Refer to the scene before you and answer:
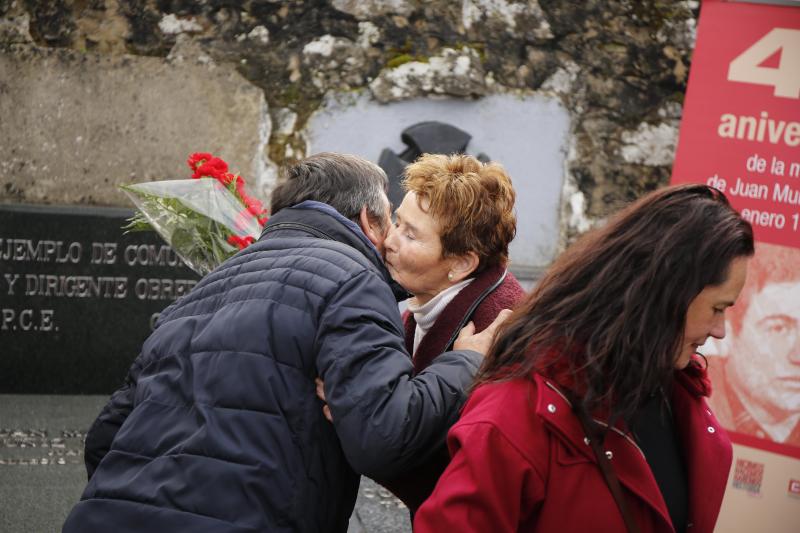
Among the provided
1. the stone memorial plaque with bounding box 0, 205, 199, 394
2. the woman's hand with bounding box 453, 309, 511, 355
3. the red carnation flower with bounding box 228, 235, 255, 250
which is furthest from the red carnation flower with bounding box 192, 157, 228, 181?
the stone memorial plaque with bounding box 0, 205, 199, 394

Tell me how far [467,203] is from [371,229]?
255 mm

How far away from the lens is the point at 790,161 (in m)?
3.67

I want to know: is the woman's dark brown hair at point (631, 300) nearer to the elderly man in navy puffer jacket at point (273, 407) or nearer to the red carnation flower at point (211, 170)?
the elderly man in navy puffer jacket at point (273, 407)

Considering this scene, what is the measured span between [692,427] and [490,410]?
46 cm

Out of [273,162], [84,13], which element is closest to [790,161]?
[273,162]

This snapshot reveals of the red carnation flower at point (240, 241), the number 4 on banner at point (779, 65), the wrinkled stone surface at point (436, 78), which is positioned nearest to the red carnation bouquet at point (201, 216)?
the red carnation flower at point (240, 241)

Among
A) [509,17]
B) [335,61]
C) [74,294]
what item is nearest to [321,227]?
[74,294]

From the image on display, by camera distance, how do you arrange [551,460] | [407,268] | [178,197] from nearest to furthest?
[551,460], [407,268], [178,197]

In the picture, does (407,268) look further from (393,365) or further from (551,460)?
(551,460)

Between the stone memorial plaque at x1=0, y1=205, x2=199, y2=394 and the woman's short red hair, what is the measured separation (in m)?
3.32

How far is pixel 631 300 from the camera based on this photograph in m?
1.85

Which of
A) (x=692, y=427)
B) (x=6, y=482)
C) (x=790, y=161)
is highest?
(x=790, y=161)

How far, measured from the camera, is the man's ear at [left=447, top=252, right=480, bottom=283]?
2.70 meters

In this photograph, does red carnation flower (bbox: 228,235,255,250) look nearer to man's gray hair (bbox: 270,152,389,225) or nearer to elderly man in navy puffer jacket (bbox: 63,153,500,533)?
man's gray hair (bbox: 270,152,389,225)
